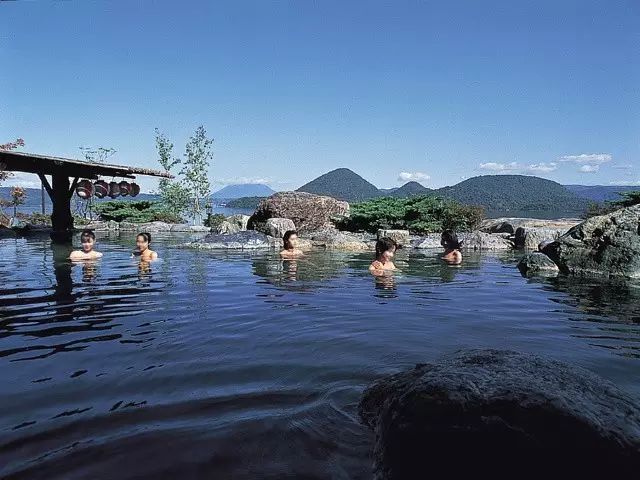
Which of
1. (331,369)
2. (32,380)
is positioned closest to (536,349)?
(331,369)

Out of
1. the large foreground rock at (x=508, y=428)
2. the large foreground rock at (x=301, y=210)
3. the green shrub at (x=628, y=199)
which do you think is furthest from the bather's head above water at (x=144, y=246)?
the green shrub at (x=628, y=199)

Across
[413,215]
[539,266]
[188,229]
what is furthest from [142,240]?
[188,229]

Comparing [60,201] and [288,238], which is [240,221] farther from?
[288,238]

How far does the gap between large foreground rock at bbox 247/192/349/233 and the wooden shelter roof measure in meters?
5.14

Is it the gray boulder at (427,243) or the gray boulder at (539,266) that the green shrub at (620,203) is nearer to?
the gray boulder at (427,243)

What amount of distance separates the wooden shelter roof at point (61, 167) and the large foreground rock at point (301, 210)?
16.9 feet

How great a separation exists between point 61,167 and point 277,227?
881 cm

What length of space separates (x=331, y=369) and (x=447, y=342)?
5.59 feet

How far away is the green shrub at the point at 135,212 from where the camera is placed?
1257 inches

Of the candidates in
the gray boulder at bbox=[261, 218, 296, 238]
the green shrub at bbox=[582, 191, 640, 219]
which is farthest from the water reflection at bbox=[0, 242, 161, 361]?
the green shrub at bbox=[582, 191, 640, 219]

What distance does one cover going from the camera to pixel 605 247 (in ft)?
35.8

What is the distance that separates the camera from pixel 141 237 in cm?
1246

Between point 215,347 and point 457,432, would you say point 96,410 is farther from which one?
point 457,432

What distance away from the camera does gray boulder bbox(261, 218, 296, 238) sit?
2059cm
